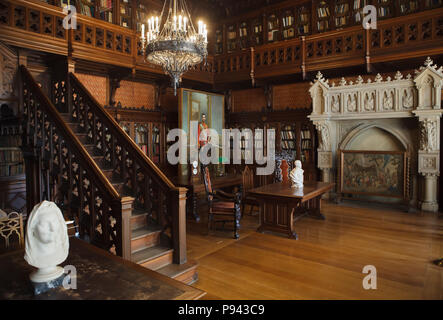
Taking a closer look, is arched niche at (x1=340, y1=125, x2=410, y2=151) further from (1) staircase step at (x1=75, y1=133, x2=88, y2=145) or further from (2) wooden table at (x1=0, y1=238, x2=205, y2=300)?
(2) wooden table at (x1=0, y1=238, x2=205, y2=300)

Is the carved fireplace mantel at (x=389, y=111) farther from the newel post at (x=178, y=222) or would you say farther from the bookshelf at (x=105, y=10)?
the newel post at (x=178, y=222)

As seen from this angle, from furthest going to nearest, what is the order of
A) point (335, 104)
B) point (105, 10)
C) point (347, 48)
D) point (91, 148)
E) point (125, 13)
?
point (125, 13), point (335, 104), point (347, 48), point (105, 10), point (91, 148)

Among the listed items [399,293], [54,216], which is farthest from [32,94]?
[399,293]

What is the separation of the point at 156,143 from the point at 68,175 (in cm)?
520

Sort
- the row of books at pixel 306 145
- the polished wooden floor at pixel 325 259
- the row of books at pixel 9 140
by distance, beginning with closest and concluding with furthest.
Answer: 1. the polished wooden floor at pixel 325 259
2. the row of books at pixel 9 140
3. the row of books at pixel 306 145

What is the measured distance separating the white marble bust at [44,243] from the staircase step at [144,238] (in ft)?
5.85

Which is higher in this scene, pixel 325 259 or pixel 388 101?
pixel 388 101

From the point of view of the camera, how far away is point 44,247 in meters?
1.94

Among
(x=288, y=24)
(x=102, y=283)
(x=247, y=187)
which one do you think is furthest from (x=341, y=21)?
(x=102, y=283)

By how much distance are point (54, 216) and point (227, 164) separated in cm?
842

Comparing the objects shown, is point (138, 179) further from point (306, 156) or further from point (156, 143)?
point (306, 156)

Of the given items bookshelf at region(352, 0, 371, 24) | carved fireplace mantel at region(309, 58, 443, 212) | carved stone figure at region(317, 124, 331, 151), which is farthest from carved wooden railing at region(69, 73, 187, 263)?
bookshelf at region(352, 0, 371, 24)

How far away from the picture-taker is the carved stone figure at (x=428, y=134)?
689 centimetres

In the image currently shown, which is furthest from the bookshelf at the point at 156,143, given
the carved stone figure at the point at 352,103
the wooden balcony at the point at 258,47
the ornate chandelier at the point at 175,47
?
the carved stone figure at the point at 352,103
